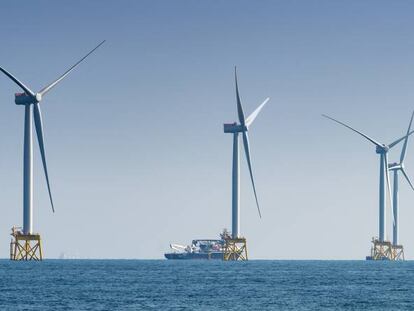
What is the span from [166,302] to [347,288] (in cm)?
5106

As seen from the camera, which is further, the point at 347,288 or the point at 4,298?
the point at 347,288

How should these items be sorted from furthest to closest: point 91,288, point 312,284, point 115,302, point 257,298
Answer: point 312,284, point 91,288, point 257,298, point 115,302

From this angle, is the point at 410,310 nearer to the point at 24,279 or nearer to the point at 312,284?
the point at 312,284

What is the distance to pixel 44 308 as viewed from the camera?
132m

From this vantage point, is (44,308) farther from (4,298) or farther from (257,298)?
(257,298)

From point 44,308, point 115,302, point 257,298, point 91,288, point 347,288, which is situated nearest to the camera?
point 44,308

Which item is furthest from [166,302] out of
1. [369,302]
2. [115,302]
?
[369,302]

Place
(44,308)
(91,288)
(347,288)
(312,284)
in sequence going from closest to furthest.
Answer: (44,308)
(91,288)
(347,288)
(312,284)

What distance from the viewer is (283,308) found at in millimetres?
136125

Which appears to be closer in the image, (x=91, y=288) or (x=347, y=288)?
(x=91, y=288)

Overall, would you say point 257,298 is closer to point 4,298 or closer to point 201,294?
point 201,294

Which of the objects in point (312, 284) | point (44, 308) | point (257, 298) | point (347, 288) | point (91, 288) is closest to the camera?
point (44, 308)

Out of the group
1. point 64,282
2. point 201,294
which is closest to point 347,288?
point 201,294

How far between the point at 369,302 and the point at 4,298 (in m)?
47.9
